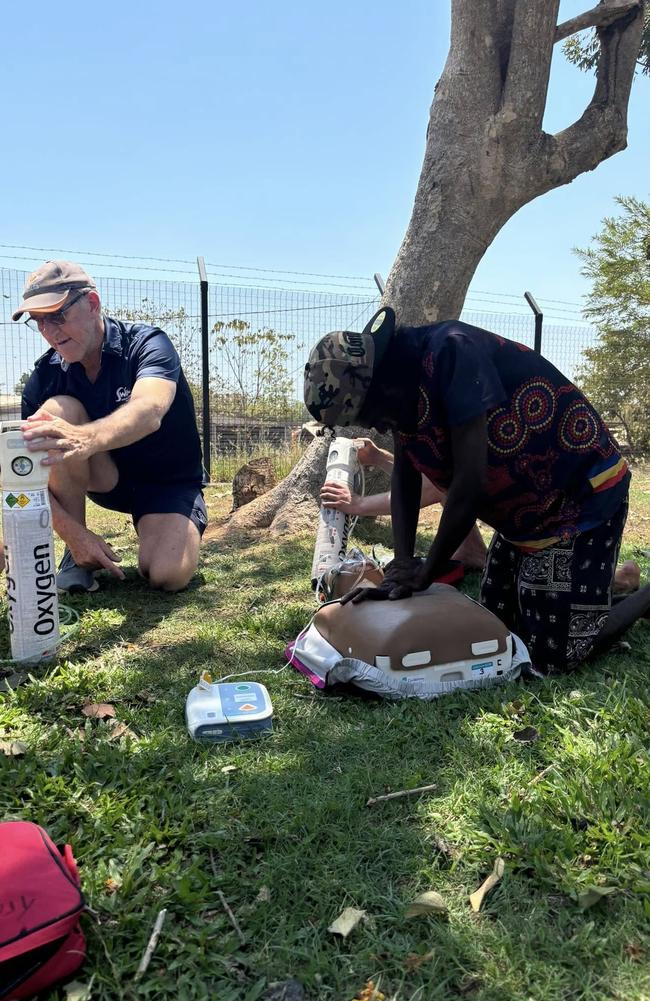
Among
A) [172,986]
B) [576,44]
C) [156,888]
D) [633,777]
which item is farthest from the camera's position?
[576,44]

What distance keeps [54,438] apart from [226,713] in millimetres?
1277

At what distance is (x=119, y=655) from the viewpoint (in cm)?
292

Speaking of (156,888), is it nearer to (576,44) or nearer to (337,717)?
(337,717)

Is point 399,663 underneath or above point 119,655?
above

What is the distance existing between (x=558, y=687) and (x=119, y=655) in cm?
176

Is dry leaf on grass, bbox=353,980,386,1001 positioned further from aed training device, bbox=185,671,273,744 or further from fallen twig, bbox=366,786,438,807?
aed training device, bbox=185,671,273,744

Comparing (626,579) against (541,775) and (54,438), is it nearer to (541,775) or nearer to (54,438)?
(541,775)

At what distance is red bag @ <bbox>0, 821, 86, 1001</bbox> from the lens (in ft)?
4.22

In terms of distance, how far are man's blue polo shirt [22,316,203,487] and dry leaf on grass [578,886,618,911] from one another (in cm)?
280

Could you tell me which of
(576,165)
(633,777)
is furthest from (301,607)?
(576,165)

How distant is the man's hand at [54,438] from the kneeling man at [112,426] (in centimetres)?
2

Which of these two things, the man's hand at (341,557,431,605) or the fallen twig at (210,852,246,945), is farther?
the man's hand at (341,557,431,605)

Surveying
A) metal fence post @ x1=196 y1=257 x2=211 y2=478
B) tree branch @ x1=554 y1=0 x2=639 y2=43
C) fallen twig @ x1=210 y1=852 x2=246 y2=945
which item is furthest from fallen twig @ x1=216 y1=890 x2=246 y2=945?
metal fence post @ x1=196 y1=257 x2=211 y2=478

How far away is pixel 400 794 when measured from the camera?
1.91 meters
